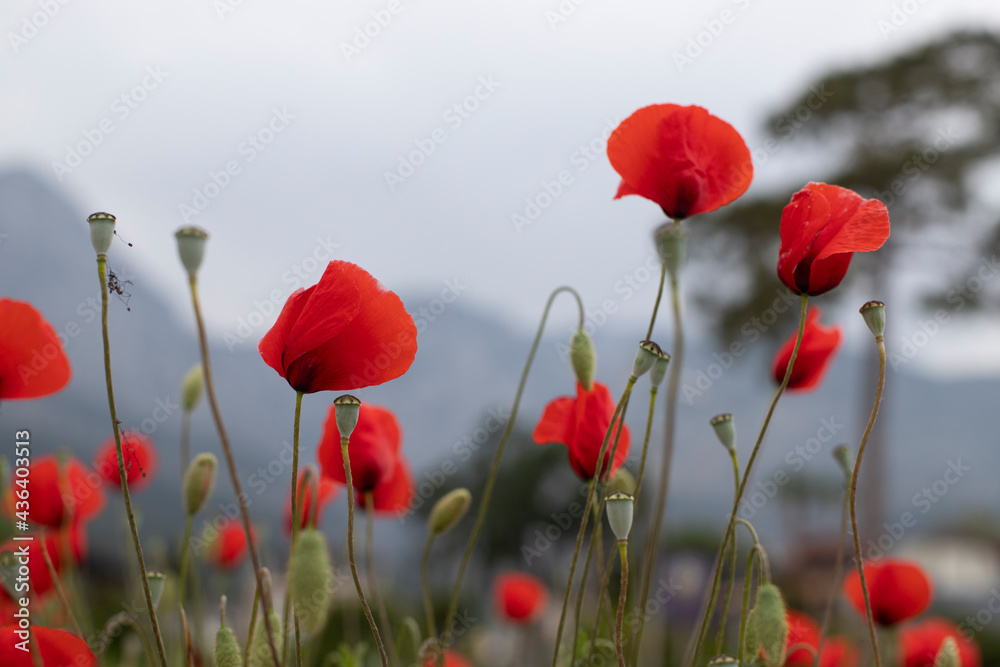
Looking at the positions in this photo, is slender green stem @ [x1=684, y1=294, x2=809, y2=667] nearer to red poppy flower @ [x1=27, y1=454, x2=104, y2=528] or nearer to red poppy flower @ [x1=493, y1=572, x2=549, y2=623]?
red poppy flower @ [x1=27, y1=454, x2=104, y2=528]

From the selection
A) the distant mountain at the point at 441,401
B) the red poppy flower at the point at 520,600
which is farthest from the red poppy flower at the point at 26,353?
the red poppy flower at the point at 520,600

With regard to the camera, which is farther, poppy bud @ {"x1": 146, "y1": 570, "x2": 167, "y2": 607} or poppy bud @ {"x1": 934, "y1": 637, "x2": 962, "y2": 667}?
poppy bud @ {"x1": 934, "y1": 637, "x2": 962, "y2": 667}

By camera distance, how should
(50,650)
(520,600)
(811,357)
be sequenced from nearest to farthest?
(50,650) < (811,357) < (520,600)

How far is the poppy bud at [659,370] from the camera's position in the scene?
645 millimetres

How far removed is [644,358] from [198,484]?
422 millimetres

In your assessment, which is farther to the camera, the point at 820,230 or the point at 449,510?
the point at 449,510

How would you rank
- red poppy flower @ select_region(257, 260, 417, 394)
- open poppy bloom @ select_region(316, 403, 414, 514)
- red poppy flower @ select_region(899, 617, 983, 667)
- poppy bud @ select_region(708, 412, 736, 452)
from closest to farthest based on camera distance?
red poppy flower @ select_region(257, 260, 417, 394) < poppy bud @ select_region(708, 412, 736, 452) < open poppy bloom @ select_region(316, 403, 414, 514) < red poppy flower @ select_region(899, 617, 983, 667)

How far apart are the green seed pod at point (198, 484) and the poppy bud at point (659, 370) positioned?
41 cm

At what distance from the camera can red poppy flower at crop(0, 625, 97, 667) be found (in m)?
0.60

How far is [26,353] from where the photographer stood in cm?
68

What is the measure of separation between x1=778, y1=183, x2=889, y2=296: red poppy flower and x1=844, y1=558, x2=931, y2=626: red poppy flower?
0.63m

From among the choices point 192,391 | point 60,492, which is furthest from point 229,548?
point 192,391

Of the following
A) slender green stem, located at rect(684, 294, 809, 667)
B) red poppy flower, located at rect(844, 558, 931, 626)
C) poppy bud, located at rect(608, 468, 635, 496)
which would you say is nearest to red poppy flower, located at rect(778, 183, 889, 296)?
slender green stem, located at rect(684, 294, 809, 667)

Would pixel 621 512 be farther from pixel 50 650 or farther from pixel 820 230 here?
pixel 50 650
